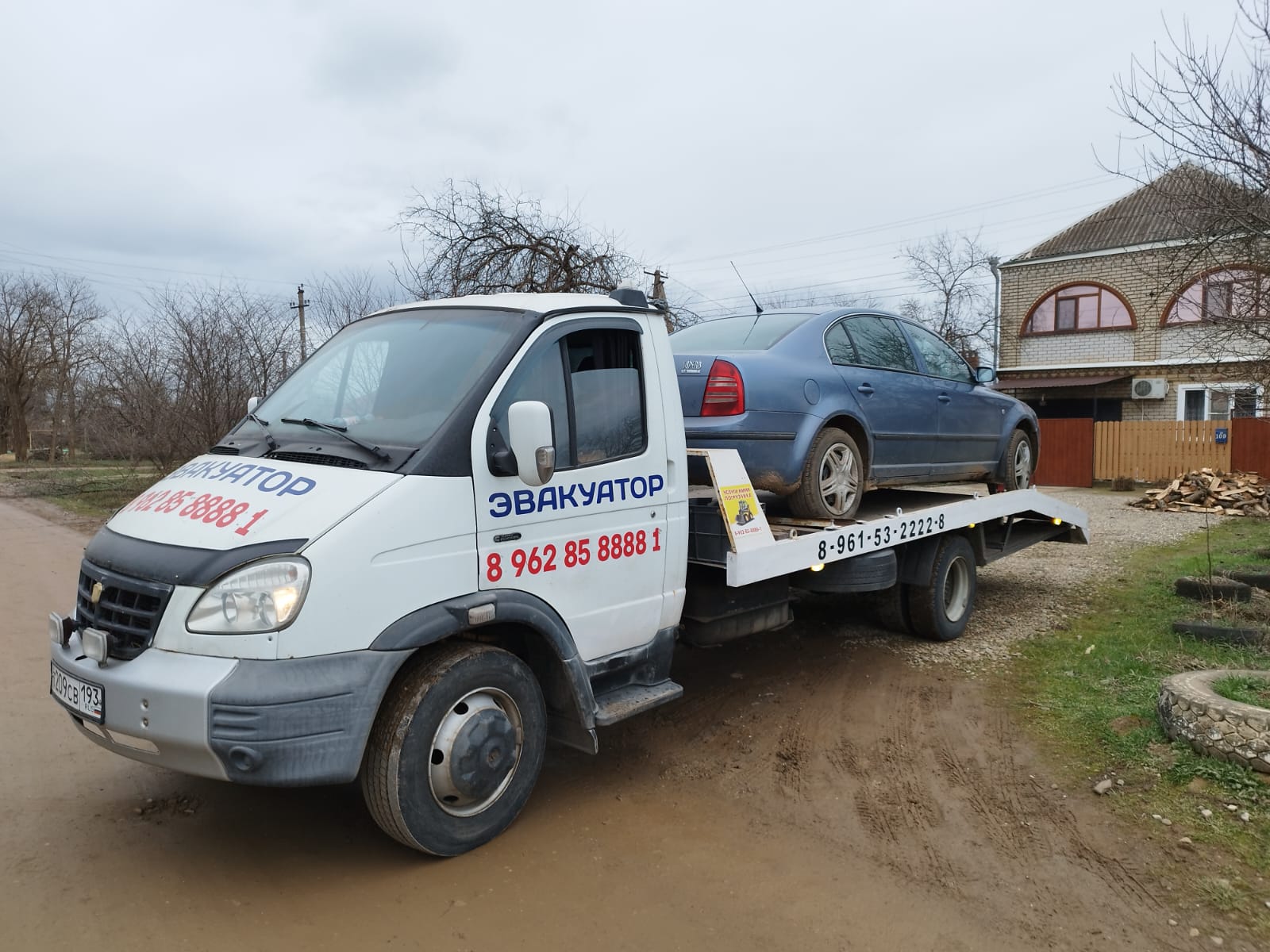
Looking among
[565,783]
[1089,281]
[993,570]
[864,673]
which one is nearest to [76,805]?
[565,783]

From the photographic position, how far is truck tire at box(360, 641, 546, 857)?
3.41m

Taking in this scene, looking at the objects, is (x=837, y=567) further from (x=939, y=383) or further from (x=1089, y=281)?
(x=1089, y=281)

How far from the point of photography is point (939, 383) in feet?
23.1

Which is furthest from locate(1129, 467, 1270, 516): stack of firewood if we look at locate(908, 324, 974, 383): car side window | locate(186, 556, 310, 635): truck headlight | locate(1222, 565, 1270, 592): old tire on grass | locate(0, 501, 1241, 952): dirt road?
locate(186, 556, 310, 635): truck headlight

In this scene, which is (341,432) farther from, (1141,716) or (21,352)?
(21,352)

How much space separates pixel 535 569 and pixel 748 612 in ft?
5.85

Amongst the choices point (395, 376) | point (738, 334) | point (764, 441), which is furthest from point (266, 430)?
point (738, 334)

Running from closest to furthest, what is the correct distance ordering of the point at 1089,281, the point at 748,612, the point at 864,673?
the point at 748,612 < the point at 864,673 < the point at 1089,281

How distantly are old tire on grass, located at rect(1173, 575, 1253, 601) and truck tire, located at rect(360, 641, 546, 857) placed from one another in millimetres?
6472

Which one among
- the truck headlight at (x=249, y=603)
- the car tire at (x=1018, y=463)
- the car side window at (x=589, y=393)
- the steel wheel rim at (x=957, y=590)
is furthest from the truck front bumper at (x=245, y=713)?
the car tire at (x=1018, y=463)

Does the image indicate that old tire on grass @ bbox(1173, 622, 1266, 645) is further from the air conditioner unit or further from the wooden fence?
the air conditioner unit

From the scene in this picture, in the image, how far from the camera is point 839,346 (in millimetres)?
6125

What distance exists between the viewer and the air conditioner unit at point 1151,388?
941 inches

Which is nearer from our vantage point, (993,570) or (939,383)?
(939,383)
